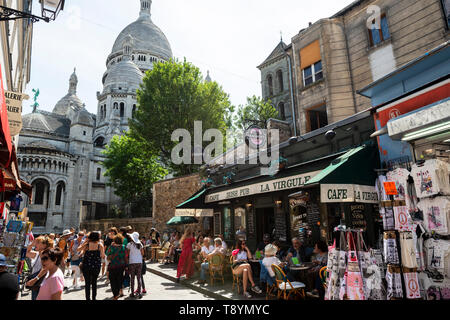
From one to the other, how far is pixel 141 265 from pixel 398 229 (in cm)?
615

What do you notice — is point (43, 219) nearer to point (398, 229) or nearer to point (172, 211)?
point (172, 211)

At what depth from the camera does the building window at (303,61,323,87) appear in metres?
11.4

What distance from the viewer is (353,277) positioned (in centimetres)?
470

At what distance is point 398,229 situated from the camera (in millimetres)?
4766

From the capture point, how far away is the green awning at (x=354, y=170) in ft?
18.6

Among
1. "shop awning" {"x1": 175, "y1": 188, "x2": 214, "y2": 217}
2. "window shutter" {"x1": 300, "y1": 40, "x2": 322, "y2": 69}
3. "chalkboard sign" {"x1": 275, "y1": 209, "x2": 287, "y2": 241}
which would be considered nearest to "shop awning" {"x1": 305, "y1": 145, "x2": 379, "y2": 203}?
"chalkboard sign" {"x1": 275, "y1": 209, "x2": 287, "y2": 241}

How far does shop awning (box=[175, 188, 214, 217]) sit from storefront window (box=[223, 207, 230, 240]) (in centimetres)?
75

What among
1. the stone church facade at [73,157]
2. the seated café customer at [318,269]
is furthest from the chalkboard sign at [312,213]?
the stone church facade at [73,157]

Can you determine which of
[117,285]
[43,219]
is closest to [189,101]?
[117,285]

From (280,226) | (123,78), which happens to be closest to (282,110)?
(280,226)

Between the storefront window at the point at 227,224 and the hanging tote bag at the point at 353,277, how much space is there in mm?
9083

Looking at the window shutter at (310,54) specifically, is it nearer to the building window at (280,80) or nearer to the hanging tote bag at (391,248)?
the hanging tote bag at (391,248)

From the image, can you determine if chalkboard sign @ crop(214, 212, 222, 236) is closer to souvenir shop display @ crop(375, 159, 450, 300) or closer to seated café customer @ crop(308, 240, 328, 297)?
seated café customer @ crop(308, 240, 328, 297)

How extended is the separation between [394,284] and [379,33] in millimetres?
8949
